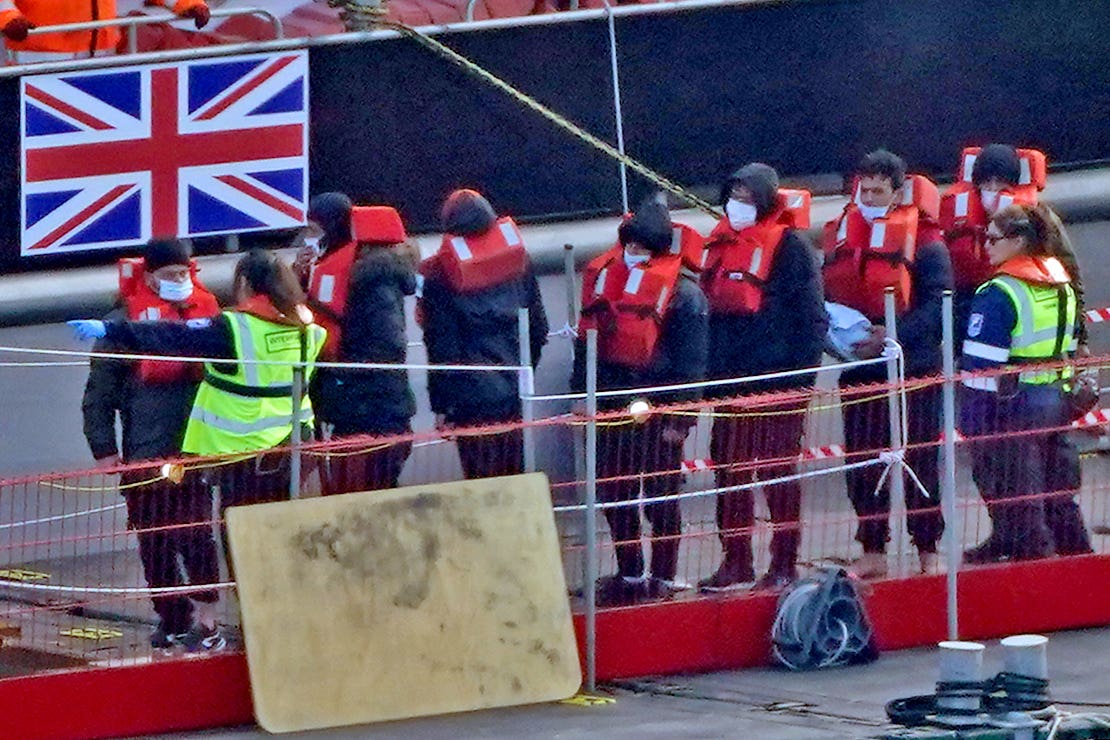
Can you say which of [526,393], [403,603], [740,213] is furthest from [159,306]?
[740,213]

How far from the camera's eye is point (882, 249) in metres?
10.3

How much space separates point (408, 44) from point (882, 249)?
10.2 ft

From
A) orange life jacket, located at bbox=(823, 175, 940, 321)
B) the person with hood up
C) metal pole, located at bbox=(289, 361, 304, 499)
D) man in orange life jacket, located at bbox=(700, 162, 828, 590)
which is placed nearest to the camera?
metal pole, located at bbox=(289, 361, 304, 499)

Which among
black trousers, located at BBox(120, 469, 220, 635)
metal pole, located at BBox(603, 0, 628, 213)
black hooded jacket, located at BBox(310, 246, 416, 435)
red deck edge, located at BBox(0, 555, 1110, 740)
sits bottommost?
red deck edge, located at BBox(0, 555, 1110, 740)

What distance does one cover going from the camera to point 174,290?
976 centimetres

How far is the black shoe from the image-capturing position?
908 centimetres

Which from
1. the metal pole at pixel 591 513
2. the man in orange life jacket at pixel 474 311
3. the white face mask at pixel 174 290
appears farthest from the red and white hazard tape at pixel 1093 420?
the white face mask at pixel 174 290

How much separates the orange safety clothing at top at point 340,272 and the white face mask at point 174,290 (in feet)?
1.61

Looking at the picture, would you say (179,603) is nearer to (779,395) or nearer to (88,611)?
(88,611)

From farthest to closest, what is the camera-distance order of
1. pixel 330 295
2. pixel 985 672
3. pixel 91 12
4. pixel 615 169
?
pixel 615 169 → pixel 91 12 → pixel 330 295 → pixel 985 672

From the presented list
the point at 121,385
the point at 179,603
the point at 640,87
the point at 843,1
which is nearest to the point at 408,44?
the point at 640,87

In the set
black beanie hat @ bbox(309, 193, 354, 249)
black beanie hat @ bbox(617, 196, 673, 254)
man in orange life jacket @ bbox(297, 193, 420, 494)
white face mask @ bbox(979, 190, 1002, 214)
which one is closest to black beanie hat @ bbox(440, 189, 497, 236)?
man in orange life jacket @ bbox(297, 193, 420, 494)

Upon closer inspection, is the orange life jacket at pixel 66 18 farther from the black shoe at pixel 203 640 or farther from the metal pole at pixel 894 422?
the metal pole at pixel 894 422

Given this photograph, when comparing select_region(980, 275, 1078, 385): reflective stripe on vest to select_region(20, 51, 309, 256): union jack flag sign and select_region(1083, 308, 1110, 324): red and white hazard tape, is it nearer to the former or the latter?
select_region(1083, 308, 1110, 324): red and white hazard tape
